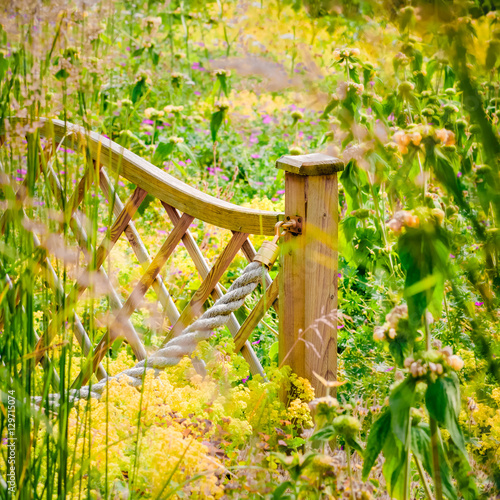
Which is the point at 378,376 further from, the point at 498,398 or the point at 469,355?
the point at 498,398

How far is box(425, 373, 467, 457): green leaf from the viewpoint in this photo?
0.82 metres

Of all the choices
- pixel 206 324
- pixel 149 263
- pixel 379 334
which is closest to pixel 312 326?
pixel 206 324

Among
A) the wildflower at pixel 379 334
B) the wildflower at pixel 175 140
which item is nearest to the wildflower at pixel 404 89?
→ the wildflower at pixel 379 334

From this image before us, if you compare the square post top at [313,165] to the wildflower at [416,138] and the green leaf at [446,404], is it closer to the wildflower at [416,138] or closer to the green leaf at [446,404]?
the wildflower at [416,138]

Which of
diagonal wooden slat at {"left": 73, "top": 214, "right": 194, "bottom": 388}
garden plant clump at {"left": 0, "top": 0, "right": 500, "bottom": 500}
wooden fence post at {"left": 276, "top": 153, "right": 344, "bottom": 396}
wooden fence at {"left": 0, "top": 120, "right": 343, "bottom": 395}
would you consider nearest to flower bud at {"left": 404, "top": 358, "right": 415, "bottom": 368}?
garden plant clump at {"left": 0, "top": 0, "right": 500, "bottom": 500}

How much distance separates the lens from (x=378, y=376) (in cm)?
188

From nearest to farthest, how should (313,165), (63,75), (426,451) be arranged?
1. (426,451)
2. (313,165)
3. (63,75)

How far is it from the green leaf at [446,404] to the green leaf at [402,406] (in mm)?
27

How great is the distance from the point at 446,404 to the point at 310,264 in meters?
0.75

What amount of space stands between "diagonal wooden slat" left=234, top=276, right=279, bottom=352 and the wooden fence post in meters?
0.12

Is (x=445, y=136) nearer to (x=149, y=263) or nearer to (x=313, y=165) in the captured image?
(x=313, y=165)

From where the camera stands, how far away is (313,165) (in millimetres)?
1451

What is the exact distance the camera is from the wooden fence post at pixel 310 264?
149cm

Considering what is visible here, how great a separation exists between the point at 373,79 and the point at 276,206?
1.21 metres
